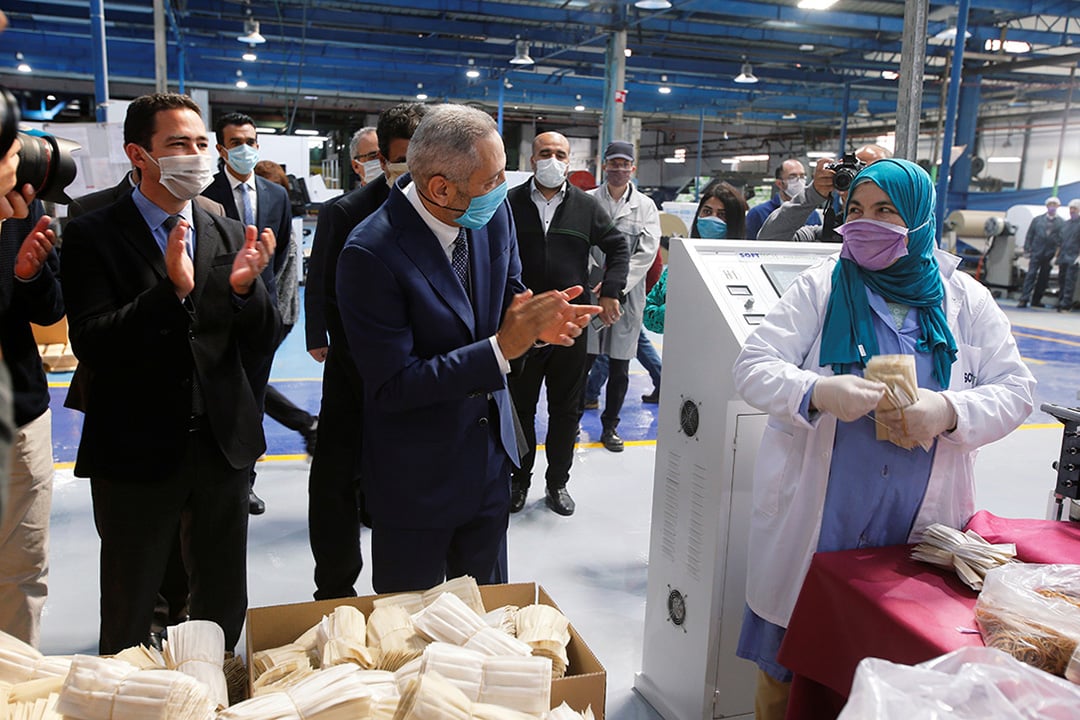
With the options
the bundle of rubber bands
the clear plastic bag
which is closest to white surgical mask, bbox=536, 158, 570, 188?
the bundle of rubber bands

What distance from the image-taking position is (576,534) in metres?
3.71

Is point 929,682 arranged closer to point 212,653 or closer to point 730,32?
point 212,653

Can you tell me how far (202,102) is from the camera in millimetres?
12625

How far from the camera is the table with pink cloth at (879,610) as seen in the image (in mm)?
1372

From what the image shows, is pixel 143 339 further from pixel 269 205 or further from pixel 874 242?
pixel 269 205

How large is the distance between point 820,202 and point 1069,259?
36.1 ft

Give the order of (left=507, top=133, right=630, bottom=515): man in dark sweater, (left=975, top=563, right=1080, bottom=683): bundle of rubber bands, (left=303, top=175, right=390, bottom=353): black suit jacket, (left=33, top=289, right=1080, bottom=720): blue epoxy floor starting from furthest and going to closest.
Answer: (left=507, top=133, right=630, bottom=515): man in dark sweater → (left=33, top=289, right=1080, bottom=720): blue epoxy floor → (left=303, top=175, right=390, bottom=353): black suit jacket → (left=975, top=563, right=1080, bottom=683): bundle of rubber bands

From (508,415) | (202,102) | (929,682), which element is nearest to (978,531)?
(929,682)

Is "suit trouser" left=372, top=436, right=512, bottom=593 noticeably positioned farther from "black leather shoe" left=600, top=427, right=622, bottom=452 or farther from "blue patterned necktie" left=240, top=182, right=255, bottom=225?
"black leather shoe" left=600, top=427, right=622, bottom=452

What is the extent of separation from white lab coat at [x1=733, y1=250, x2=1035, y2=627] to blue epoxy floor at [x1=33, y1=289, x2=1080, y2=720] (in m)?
0.85

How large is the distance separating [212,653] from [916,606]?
122cm

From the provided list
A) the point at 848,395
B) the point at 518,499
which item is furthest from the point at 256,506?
the point at 848,395

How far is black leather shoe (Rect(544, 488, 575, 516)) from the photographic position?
12.9ft

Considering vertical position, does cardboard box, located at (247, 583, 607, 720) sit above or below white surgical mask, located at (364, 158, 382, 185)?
below
